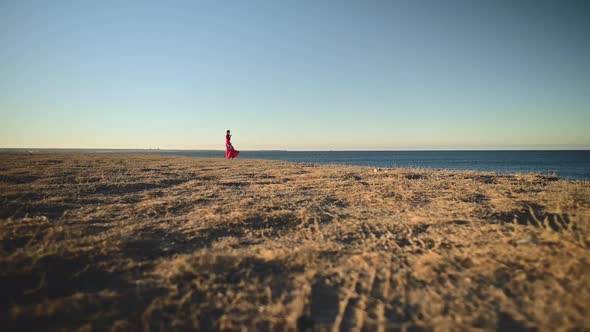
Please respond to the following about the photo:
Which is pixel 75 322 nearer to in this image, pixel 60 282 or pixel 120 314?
pixel 120 314

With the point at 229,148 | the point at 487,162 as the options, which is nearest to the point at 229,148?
the point at 229,148

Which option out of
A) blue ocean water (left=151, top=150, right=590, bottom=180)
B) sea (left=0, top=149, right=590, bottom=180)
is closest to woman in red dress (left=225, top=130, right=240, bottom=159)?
sea (left=0, top=149, right=590, bottom=180)

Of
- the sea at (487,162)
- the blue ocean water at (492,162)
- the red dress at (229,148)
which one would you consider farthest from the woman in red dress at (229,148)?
the blue ocean water at (492,162)

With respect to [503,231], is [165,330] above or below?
below

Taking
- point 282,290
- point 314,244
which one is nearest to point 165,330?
point 282,290

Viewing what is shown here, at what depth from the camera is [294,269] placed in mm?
3918

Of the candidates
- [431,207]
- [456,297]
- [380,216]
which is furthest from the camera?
[431,207]

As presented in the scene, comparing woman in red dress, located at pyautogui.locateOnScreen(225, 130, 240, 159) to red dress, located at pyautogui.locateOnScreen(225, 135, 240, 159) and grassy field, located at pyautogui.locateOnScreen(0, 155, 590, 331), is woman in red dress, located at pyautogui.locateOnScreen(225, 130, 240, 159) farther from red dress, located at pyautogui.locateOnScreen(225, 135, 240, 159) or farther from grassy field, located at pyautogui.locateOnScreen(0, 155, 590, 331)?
grassy field, located at pyautogui.locateOnScreen(0, 155, 590, 331)

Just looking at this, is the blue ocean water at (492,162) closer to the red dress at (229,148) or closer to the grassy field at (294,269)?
the grassy field at (294,269)

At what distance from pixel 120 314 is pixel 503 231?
6331 millimetres

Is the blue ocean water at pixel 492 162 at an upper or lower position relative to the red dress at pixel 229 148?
lower

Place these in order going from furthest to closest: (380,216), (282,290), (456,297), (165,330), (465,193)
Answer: (465,193) → (380,216) → (282,290) → (456,297) → (165,330)

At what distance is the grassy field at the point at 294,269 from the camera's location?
2.88 meters

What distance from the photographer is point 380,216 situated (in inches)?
254
